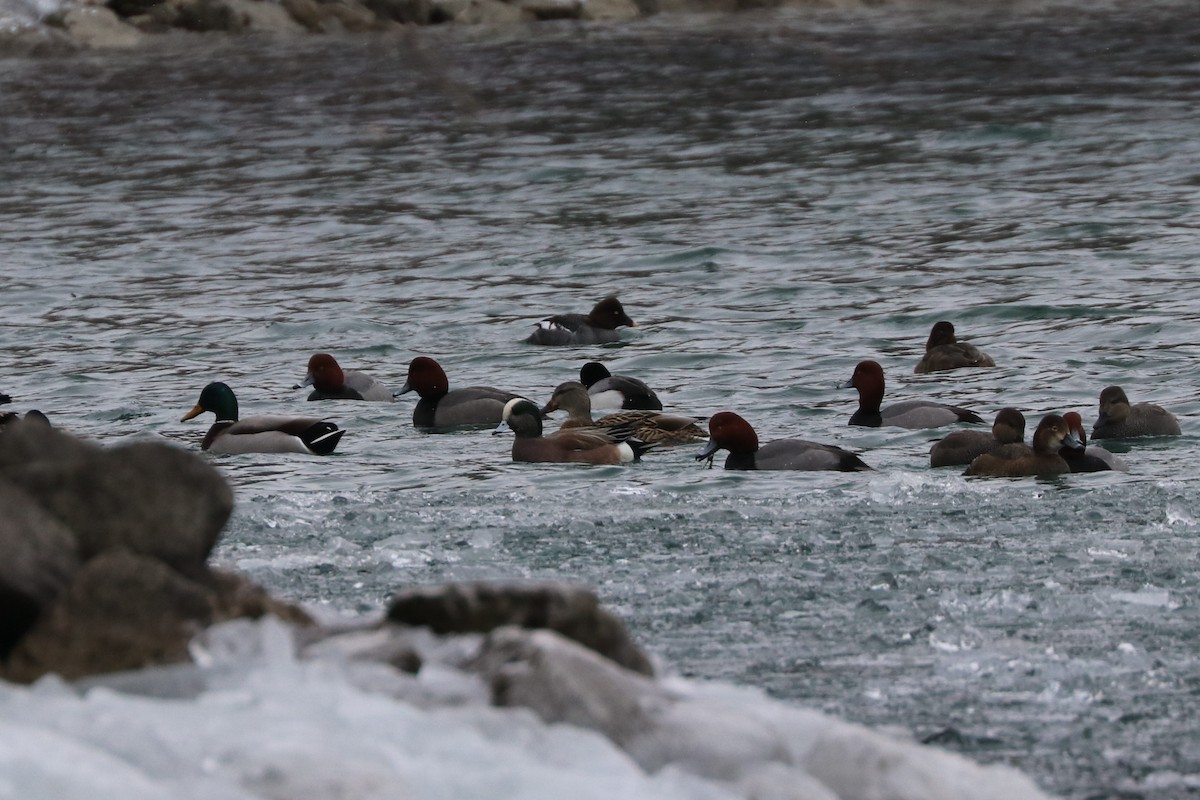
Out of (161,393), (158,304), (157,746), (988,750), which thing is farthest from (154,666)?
(158,304)

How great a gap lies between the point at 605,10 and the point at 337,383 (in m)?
36.6

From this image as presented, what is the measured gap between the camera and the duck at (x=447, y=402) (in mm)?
14148

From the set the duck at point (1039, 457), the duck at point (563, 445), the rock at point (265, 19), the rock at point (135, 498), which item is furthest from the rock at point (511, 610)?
the rock at point (265, 19)

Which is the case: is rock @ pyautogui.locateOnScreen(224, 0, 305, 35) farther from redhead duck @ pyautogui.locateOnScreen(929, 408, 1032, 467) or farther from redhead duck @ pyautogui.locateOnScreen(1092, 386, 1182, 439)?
redhead duck @ pyautogui.locateOnScreen(929, 408, 1032, 467)

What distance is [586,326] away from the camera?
675 inches

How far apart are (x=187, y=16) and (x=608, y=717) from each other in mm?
45752

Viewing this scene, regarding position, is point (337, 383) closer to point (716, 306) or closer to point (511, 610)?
point (716, 306)

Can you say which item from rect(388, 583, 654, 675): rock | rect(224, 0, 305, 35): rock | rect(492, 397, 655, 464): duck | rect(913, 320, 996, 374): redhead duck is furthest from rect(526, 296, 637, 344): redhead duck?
rect(224, 0, 305, 35): rock

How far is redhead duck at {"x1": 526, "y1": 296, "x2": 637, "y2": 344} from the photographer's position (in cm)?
1706

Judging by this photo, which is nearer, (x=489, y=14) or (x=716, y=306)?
(x=716, y=306)

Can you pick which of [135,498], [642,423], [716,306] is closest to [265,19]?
[716,306]

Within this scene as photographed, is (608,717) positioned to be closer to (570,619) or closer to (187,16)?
(570,619)

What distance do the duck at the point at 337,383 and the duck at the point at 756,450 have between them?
3.63 metres

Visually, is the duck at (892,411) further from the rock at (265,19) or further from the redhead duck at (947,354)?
the rock at (265,19)
